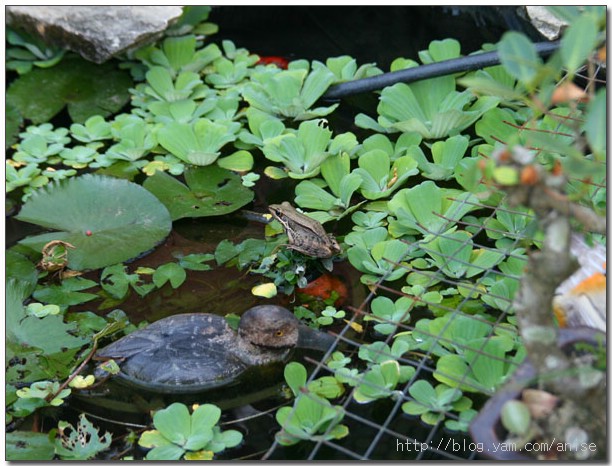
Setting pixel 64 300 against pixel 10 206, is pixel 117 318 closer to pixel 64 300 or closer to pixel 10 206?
pixel 64 300

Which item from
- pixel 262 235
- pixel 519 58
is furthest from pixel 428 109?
pixel 519 58

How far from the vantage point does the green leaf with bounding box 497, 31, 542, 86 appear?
1.52 metres

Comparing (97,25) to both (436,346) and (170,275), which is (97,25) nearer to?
(170,275)

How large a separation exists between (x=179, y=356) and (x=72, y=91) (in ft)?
6.29

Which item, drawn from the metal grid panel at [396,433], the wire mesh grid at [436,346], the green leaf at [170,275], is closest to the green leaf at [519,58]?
the wire mesh grid at [436,346]

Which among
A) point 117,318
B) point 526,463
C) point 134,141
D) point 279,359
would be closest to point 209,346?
point 279,359

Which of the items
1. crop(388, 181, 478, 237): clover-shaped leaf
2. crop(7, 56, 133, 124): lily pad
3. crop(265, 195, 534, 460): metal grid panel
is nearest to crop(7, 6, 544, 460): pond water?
crop(265, 195, 534, 460): metal grid panel

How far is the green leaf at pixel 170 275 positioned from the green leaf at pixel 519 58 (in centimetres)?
152

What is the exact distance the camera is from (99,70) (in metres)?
3.98

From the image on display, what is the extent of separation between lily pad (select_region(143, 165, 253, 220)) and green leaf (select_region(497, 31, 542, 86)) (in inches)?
64.4

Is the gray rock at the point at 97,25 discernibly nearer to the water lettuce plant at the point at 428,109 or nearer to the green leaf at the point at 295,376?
→ the water lettuce plant at the point at 428,109

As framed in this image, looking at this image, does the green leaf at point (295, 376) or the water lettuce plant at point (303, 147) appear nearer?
the green leaf at point (295, 376)

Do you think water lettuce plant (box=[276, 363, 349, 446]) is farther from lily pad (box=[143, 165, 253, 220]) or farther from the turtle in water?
lily pad (box=[143, 165, 253, 220])

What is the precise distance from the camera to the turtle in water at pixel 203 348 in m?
2.39
